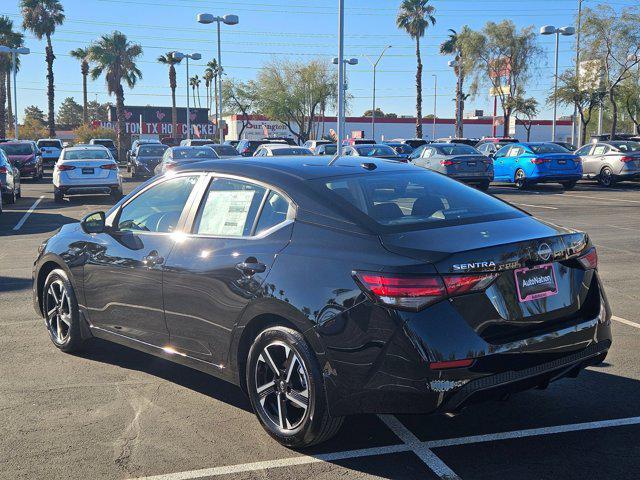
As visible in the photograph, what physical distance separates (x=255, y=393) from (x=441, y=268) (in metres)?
1.46

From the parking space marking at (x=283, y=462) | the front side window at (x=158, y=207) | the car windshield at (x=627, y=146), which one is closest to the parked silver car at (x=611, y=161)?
the car windshield at (x=627, y=146)

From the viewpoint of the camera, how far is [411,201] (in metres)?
4.61

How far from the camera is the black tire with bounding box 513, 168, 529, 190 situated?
24391mm

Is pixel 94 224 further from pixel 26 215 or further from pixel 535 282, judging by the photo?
pixel 26 215

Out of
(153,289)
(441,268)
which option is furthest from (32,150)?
(441,268)

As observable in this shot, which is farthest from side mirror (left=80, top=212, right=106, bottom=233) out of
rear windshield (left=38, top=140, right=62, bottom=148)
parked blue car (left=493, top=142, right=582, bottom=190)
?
rear windshield (left=38, top=140, right=62, bottom=148)

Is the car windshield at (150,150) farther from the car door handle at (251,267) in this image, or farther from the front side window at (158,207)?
the car door handle at (251,267)

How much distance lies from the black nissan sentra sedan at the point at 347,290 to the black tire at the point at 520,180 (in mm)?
20312

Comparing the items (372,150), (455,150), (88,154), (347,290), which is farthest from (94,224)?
(372,150)

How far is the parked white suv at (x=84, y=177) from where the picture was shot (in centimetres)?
1959

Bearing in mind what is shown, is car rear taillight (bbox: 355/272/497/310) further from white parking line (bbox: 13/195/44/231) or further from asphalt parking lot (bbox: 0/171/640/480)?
white parking line (bbox: 13/195/44/231)

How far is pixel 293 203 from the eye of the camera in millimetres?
4242

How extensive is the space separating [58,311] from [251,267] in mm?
2605

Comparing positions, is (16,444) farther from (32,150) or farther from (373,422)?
(32,150)
